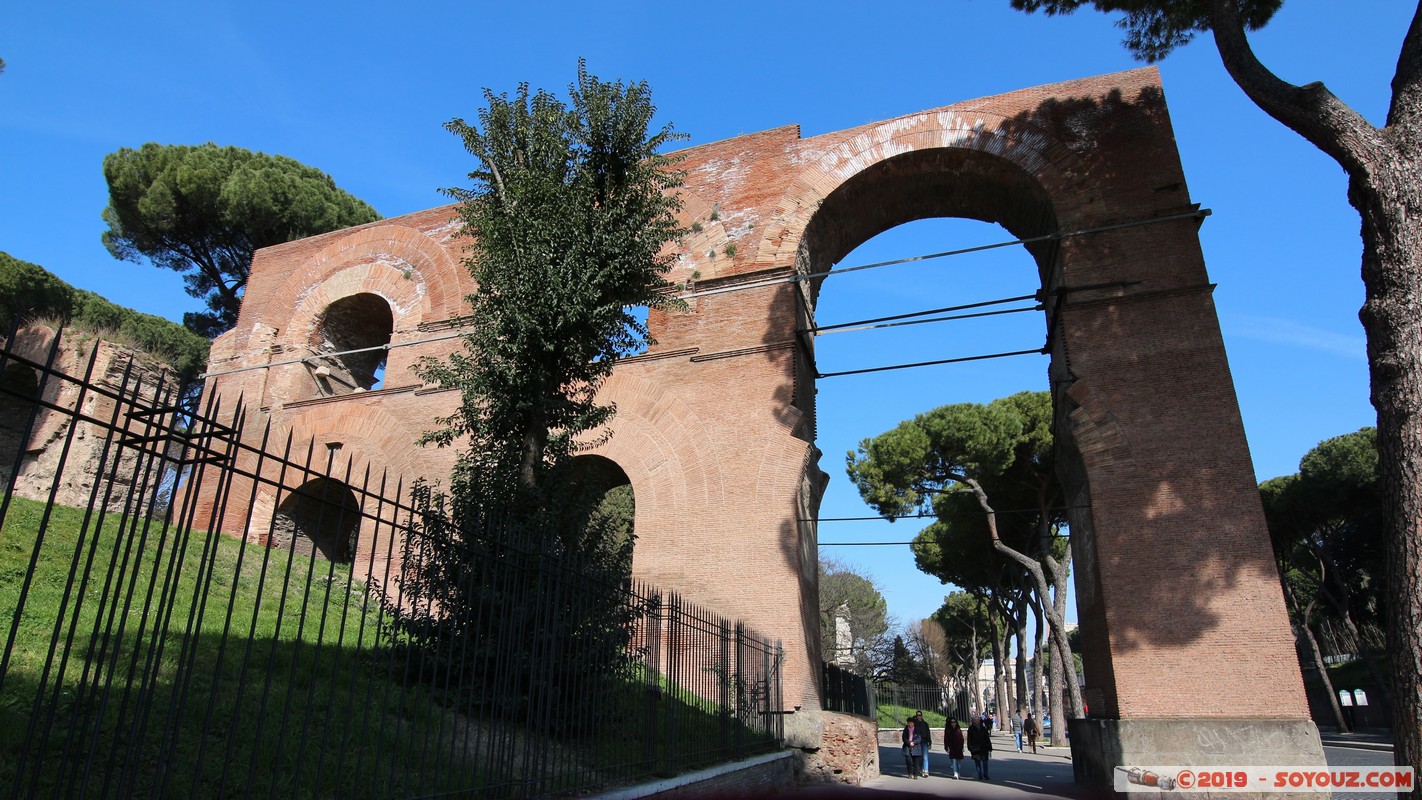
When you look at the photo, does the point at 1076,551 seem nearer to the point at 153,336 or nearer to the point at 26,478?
the point at 26,478

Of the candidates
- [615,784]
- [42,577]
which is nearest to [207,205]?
[42,577]

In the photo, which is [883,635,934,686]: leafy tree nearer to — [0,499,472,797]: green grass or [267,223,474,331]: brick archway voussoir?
[267,223,474,331]: brick archway voussoir

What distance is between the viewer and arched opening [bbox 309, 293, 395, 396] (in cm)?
1447

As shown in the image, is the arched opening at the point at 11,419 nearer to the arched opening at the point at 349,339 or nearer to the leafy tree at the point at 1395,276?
the arched opening at the point at 349,339

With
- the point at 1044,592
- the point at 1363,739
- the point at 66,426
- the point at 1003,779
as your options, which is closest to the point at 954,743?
the point at 1003,779

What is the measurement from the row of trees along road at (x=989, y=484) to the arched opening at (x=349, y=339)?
34.4 feet

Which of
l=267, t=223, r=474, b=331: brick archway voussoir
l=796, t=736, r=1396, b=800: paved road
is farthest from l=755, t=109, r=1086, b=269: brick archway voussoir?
l=796, t=736, r=1396, b=800: paved road

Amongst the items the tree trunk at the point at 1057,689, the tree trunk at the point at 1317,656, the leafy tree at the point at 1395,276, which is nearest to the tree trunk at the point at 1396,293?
the leafy tree at the point at 1395,276

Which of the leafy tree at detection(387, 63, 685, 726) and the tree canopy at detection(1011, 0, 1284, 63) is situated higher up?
the tree canopy at detection(1011, 0, 1284, 63)

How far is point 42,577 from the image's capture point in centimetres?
642

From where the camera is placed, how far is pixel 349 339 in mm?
15281

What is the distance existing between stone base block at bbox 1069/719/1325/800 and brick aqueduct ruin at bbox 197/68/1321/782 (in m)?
0.02

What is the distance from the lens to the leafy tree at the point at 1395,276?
501 centimetres

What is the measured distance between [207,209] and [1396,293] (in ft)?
73.8
